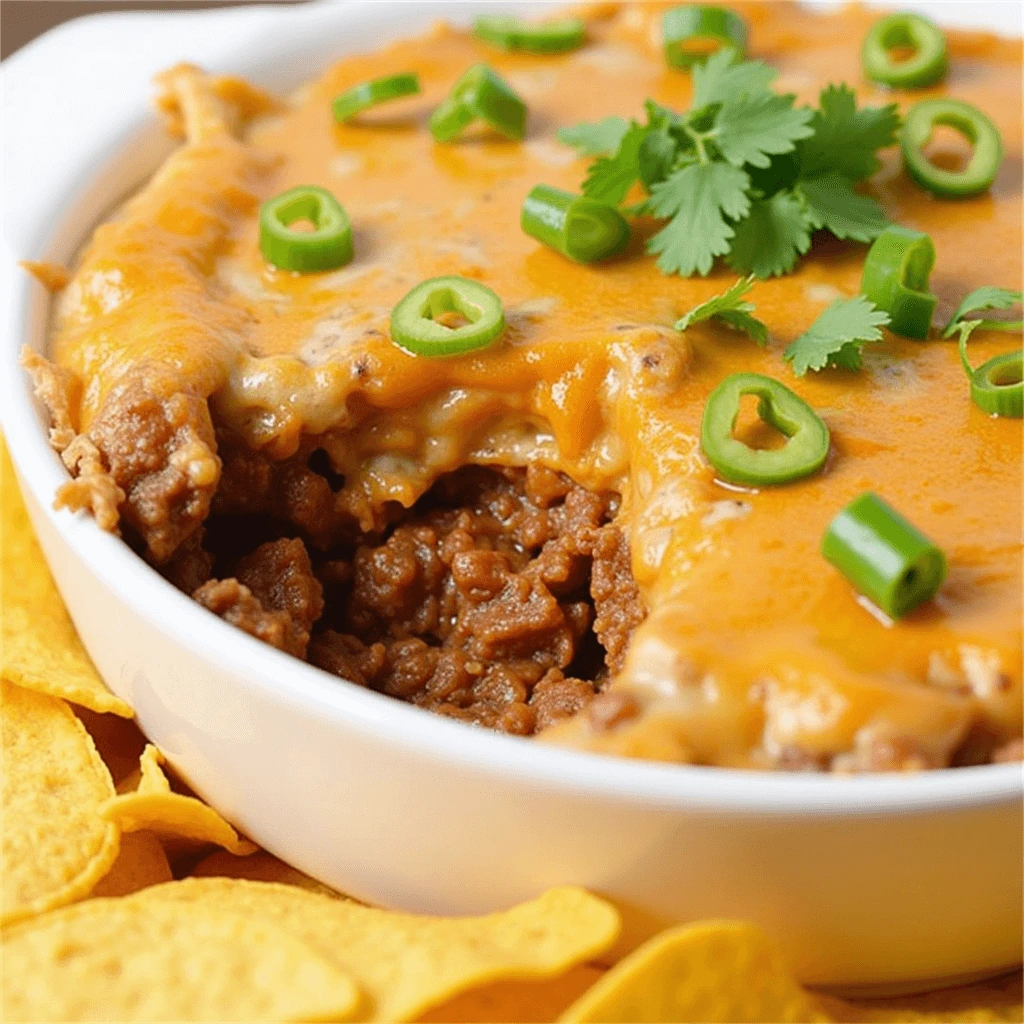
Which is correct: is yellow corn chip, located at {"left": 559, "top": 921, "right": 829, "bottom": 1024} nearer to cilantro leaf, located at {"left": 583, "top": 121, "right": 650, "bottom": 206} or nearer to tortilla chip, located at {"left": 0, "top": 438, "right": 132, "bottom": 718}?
tortilla chip, located at {"left": 0, "top": 438, "right": 132, "bottom": 718}

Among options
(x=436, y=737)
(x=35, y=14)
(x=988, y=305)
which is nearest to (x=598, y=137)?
(x=988, y=305)

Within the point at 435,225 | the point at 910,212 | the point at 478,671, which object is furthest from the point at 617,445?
the point at 910,212

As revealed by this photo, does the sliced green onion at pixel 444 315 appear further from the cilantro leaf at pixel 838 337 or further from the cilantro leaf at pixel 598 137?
the cilantro leaf at pixel 598 137

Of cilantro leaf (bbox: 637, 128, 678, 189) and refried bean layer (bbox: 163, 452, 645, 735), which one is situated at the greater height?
cilantro leaf (bbox: 637, 128, 678, 189)

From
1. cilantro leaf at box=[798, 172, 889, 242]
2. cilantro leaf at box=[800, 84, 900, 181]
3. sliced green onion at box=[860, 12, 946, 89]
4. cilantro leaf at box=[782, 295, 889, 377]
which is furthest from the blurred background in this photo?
cilantro leaf at box=[782, 295, 889, 377]

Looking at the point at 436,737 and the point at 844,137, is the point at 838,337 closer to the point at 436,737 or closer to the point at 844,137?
the point at 844,137
